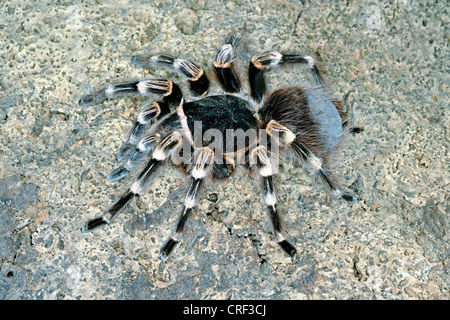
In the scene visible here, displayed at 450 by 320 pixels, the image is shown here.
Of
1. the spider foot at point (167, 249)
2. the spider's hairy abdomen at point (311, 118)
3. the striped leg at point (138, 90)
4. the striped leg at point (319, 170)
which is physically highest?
the striped leg at point (138, 90)

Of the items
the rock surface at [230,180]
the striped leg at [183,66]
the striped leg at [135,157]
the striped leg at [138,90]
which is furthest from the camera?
the striped leg at [183,66]

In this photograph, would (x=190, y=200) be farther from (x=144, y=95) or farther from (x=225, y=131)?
(x=144, y=95)

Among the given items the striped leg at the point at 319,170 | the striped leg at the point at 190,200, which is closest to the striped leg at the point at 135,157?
the striped leg at the point at 190,200

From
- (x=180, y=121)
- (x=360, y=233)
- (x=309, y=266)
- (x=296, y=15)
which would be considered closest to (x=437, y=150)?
(x=360, y=233)

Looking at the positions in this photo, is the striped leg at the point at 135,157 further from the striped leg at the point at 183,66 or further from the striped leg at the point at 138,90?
the striped leg at the point at 183,66

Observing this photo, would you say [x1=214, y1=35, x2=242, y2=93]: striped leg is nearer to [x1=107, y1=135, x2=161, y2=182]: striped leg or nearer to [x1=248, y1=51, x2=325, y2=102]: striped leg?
[x1=248, y1=51, x2=325, y2=102]: striped leg

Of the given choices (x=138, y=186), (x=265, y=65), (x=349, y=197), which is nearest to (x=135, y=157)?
(x=138, y=186)
